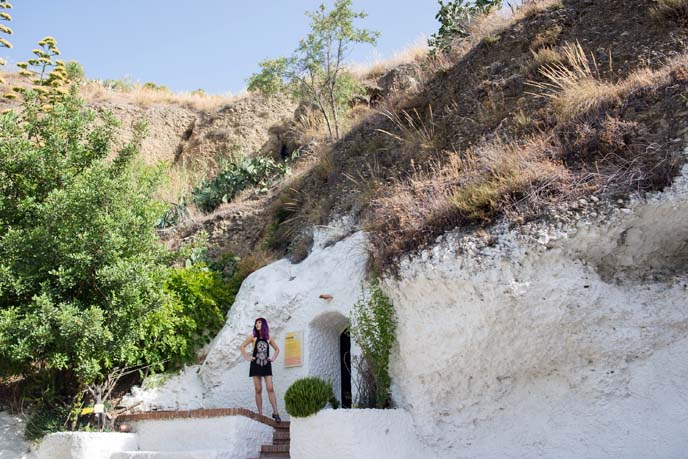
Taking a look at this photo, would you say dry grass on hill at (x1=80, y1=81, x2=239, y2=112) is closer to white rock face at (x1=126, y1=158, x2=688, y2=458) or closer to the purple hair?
the purple hair

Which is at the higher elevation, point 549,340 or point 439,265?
point 439,265

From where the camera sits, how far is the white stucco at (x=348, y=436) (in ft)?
30.4

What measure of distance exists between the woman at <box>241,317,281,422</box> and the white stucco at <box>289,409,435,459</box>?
1741 mm

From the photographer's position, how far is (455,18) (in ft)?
64.2

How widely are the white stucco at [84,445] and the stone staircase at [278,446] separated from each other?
2274 millimetres

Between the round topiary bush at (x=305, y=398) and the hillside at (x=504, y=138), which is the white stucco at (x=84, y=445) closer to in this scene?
the round topiary bush at (x=305, y=398)

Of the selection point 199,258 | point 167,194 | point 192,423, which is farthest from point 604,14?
point 167,194

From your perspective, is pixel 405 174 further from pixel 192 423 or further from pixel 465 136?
pixel 192 423

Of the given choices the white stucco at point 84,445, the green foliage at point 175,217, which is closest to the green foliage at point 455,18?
the green foliage at point 175,217

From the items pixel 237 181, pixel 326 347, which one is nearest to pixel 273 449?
pixel 326 347

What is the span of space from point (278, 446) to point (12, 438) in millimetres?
4893

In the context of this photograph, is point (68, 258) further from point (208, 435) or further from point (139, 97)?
point (139, 97)

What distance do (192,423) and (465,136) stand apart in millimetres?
7054

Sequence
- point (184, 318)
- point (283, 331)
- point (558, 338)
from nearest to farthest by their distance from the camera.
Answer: point (558, 338), point (283, 331), point (184, 318)
